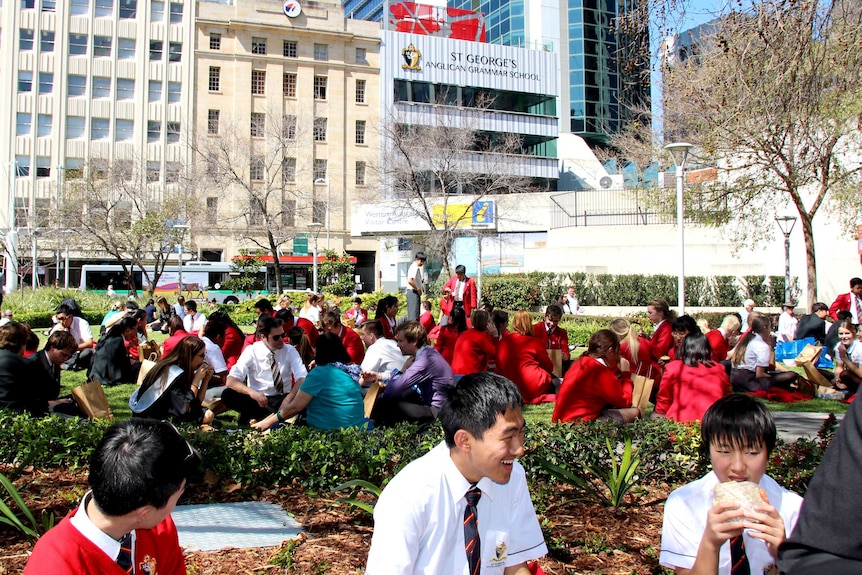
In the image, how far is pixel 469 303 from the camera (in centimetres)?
1576

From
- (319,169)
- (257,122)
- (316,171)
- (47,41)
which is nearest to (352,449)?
(257,122)

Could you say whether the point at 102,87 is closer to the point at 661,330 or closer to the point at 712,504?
the point at 661,330

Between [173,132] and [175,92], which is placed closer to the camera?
[173,132]

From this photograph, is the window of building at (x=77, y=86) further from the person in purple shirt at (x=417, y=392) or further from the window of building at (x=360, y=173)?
the person in purple shirt at (x=417, y=392)

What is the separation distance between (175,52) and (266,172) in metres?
17.3

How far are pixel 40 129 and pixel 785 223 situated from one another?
52.5m

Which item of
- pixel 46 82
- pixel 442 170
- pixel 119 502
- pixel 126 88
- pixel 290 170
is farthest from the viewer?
pixel 126 88

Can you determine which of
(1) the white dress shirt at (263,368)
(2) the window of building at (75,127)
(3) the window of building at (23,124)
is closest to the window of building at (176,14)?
(2) the window of building at (75,127)

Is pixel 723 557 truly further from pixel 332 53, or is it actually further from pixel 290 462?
pixel 332 53

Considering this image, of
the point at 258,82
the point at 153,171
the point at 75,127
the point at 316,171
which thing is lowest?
the point at 153,171

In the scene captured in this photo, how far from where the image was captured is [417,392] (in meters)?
7.51

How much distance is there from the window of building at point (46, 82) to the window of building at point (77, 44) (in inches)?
93.9

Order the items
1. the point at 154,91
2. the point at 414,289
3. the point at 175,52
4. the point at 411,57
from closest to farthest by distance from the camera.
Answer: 1. the point at 414,289
2. the point at 154,91
3. the point at 175,52
4. the point at 411,57

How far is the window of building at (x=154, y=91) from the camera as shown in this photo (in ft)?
186
